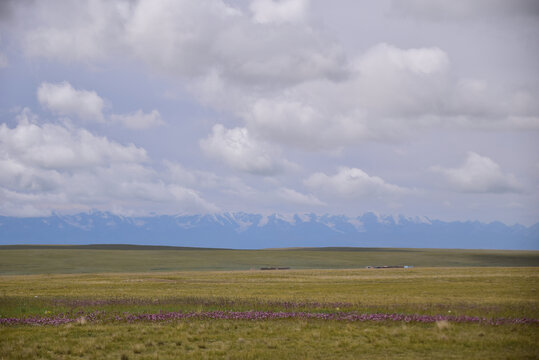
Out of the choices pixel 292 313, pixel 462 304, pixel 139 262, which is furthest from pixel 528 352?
pixel 139 262

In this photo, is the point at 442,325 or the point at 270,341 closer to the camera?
the point at 270,341

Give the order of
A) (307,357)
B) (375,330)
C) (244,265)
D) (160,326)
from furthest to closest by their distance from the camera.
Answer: (244,265) → (160,326) → (375,330) → (307,357)

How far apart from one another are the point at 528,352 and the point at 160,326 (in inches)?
624

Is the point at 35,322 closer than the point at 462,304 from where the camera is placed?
Yes

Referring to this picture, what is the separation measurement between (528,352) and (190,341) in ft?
42.5

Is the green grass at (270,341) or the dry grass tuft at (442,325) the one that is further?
the dry grass tuft at (442,325)

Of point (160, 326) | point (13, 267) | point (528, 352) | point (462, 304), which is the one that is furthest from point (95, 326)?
point (13, 267)

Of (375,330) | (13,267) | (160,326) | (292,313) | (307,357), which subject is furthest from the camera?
(13,267)

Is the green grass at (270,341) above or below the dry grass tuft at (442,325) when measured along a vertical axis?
below

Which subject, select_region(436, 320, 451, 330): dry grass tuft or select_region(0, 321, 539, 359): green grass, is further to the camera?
select_region(436, 320, 451, 330): dry grass tuft

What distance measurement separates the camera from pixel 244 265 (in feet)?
404

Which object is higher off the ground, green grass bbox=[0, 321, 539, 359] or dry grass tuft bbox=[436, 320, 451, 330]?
dry grass tuft bbox=[436, 320, 451, 330]

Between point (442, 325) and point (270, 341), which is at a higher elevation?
point (442, 325)

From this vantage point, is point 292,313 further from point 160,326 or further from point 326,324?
point 160,326
